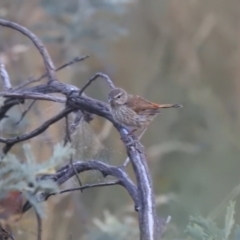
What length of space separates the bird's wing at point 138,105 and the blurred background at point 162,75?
2.70 feet

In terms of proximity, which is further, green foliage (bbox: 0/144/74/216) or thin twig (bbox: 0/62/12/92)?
thin twig (bbox: 0/62/12/92)

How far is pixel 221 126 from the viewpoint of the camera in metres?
5.29

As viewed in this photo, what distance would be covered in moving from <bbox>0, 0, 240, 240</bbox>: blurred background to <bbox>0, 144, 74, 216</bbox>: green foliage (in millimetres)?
2279

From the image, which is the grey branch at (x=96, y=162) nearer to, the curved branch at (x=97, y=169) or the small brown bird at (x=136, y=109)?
Answer: the curved branch at (x=97, y=169)

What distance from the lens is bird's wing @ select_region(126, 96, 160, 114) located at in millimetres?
2666

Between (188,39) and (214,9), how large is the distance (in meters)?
0.34

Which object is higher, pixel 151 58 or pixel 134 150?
pixel 151 58

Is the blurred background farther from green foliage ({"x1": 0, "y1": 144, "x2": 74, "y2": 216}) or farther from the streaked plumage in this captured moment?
→ green foliage ({"x1": 0, "y1": 144, "x2": 74, "y2": 216})

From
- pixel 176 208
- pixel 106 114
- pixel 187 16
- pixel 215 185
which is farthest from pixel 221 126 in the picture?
pixel 106 114

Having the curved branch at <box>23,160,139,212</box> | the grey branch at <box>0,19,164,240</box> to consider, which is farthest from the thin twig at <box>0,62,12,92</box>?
the curved branch at <box>23,160,139,212</box>

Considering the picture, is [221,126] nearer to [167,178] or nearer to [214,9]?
[167,178]

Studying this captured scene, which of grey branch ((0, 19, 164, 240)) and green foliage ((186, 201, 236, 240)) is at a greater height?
grey branch ((0, 19, 164, 240))

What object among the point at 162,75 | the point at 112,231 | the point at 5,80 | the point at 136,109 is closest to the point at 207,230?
the point at 5,80

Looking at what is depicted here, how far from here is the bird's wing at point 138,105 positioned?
267 centimetres
